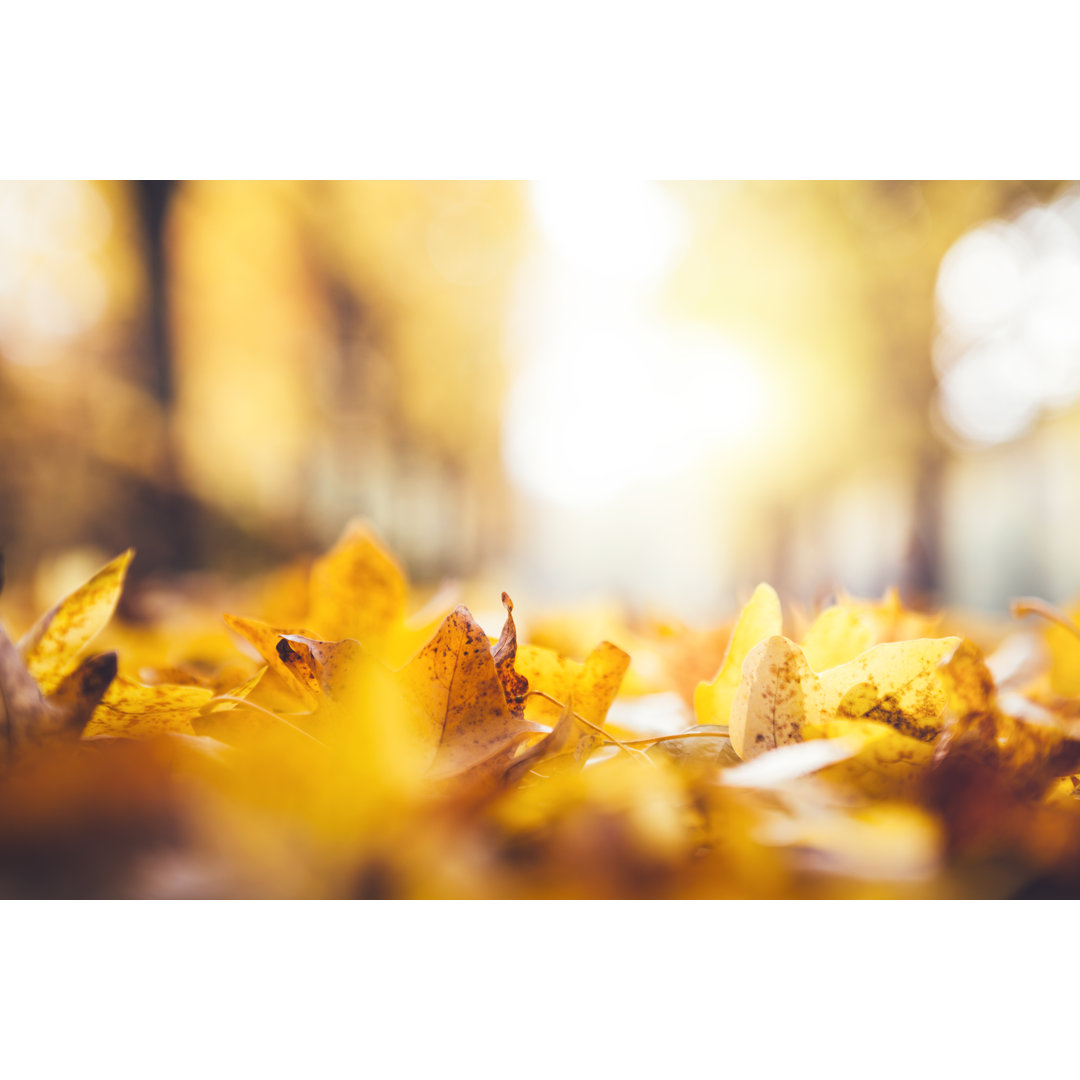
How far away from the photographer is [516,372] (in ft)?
18.7

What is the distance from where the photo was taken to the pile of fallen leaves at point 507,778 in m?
0.30

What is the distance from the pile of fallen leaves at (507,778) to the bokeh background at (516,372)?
2.01m

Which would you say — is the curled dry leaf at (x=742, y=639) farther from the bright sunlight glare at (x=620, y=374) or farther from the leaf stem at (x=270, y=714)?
the bright sunlight glare at (x=620, y=374)

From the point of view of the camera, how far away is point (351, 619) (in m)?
0.56

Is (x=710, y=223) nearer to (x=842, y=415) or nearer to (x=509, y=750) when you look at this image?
(x=842, y=415)

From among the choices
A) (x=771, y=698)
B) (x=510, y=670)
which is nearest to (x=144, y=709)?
(x=510, y=670)

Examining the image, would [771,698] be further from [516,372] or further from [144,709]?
[516,372]

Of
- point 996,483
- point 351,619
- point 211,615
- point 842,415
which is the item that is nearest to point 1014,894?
point 351,619

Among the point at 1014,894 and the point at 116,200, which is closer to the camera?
the point at 1014,894

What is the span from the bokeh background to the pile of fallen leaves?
201 cm

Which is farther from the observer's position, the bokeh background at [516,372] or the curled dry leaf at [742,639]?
the bokeh background at [516,372]

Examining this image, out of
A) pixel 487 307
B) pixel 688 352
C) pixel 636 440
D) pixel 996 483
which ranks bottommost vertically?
pixel 996 483

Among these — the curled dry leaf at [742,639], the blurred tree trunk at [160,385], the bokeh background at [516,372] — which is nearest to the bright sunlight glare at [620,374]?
the bokeh background at [516,372]

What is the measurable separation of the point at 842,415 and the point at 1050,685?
4751 millimetres
